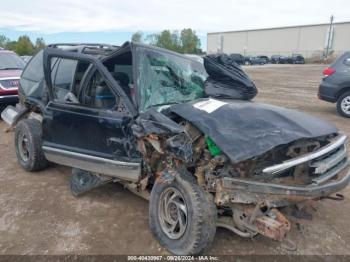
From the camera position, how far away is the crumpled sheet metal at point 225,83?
12.7 ft

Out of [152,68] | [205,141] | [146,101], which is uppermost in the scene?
[152,68]

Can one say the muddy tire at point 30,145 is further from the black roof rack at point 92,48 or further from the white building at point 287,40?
the white building at point 287,40

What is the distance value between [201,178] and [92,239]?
4.15 feet

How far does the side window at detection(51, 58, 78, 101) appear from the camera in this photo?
4316mm

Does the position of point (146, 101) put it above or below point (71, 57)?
below

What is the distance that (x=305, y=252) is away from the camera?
3.10 m

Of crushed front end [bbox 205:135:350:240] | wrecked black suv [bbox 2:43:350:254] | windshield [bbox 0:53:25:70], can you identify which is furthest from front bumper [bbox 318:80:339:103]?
windshield [bbox 0:53:25:70]

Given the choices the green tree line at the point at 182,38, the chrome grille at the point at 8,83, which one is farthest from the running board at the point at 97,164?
the green tree line at the point at 182,38

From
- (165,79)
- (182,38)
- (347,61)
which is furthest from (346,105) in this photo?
(182,38)

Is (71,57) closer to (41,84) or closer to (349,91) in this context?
(41,84)

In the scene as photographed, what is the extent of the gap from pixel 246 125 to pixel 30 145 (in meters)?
3.24

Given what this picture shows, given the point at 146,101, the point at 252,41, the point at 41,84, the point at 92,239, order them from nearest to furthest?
1. the point at 92,239
2. the point at 146,101
3. the point at 41,84
4. the point at 252,41

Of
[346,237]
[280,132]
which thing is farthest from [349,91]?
[280,132]

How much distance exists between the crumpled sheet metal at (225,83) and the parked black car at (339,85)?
6013mm
